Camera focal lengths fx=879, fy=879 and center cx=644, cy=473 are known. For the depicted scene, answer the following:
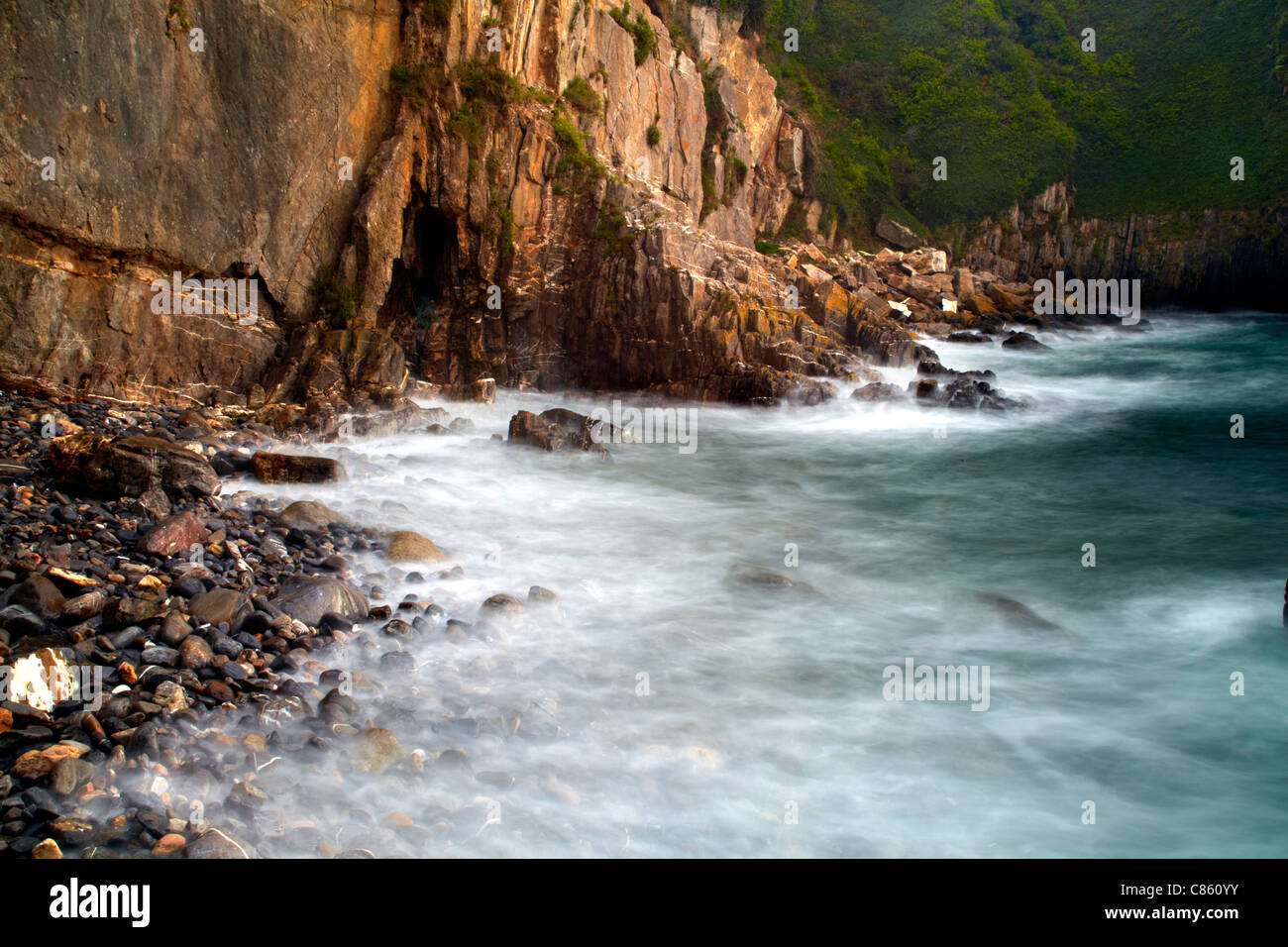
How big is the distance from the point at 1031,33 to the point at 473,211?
65.8 m

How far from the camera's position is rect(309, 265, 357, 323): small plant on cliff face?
55.9 feet

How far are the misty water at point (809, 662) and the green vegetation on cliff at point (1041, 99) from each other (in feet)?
143

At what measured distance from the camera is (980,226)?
58406mm

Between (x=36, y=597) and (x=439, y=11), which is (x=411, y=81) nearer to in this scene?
(x=439, y=11)

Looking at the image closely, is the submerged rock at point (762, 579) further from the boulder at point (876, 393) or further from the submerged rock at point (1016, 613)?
→ the boulder at point (876, 393)

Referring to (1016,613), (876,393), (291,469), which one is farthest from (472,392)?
(1016,613)

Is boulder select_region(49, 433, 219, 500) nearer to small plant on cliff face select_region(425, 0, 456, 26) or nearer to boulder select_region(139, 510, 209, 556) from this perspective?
boulder select_region(139, 510, 209, 556)

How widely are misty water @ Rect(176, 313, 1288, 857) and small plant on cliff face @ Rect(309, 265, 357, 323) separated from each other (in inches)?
126

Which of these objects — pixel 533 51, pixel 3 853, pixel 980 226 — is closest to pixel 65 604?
pixel 3 853

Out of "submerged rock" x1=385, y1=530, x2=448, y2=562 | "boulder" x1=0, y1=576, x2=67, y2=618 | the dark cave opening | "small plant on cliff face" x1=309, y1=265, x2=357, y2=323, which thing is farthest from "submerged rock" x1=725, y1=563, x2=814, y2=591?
the dark cave opening

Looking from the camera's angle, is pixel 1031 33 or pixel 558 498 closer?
pixel 558 498

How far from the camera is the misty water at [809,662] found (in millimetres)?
5727
